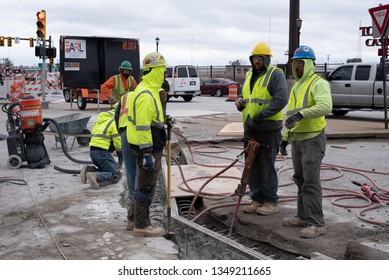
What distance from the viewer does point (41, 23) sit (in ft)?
71.4

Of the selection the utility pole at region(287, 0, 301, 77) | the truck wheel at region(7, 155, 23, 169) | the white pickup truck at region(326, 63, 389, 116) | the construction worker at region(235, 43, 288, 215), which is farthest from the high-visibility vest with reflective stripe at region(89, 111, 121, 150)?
the utility pole at region(287, 0, 301, 77)

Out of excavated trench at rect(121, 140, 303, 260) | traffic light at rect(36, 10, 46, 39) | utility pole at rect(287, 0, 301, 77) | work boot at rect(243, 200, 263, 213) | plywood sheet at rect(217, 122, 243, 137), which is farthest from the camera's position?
traffic light at rect(36, 10, 46, 39)

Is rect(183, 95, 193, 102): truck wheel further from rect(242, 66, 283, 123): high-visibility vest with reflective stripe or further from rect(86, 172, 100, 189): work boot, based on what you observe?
rect(242, 66, 283, 123): high-visibility vest with reflective stripe

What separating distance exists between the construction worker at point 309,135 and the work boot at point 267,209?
0.72m

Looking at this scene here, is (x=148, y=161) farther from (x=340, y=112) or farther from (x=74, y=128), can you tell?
(x=340, y=112)

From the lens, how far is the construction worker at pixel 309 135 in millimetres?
5438

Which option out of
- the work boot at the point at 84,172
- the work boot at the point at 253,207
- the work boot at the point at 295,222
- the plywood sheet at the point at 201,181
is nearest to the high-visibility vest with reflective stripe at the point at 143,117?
the work boot at the point at 253,207

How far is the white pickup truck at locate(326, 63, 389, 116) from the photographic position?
17391 mm

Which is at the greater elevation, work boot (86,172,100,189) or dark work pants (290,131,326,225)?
dark work pants (290,131,326,225)

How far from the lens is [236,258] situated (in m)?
5.03

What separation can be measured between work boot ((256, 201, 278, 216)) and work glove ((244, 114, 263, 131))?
936 millimetres

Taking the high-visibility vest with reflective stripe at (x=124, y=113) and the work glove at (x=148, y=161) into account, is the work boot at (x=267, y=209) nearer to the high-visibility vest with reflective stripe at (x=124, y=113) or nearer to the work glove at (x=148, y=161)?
the work glove at (x=148, y=161)

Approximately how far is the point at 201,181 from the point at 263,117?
95.7 inches

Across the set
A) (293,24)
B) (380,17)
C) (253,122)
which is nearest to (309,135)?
(253,122)
